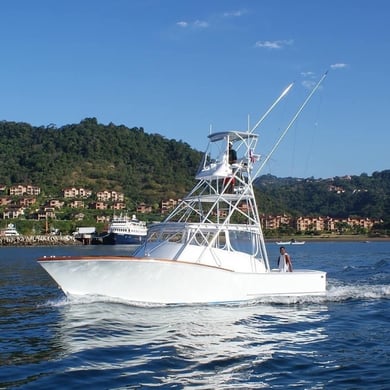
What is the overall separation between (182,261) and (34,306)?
21.0 feet

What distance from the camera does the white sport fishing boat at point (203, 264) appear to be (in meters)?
21.4

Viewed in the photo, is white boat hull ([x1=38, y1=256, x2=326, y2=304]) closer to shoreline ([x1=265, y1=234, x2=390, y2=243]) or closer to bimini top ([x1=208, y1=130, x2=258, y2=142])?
bimini top ([x1=208, y1=130, x2=258, y2=142])

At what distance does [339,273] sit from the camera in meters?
42.2

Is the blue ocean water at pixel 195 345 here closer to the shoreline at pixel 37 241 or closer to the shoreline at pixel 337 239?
the shoreline at pixel 37 241

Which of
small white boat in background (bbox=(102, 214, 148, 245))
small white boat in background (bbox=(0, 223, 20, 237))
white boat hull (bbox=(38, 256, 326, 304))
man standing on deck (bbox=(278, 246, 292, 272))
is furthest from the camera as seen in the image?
small white boat in background (bbox=(0, 223, 20, 237))

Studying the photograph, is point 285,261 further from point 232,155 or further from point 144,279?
point 144,279

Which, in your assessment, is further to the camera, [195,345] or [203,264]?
[203,264]

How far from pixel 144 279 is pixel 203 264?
2154 millimetres

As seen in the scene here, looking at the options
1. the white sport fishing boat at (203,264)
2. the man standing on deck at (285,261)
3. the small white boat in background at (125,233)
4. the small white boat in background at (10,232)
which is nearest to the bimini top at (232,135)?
the white sport fishing boat at (203,264)

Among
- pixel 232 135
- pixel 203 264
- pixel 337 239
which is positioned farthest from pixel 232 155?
pixel 337 239

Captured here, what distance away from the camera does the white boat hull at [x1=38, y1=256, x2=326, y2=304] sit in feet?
69.6

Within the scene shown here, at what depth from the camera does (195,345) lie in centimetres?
1579

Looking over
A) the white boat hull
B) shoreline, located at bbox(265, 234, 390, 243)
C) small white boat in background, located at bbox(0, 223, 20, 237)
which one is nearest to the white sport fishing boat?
the white boat hull

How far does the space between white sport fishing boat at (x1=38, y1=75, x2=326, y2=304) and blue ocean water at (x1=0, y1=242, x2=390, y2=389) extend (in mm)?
546
